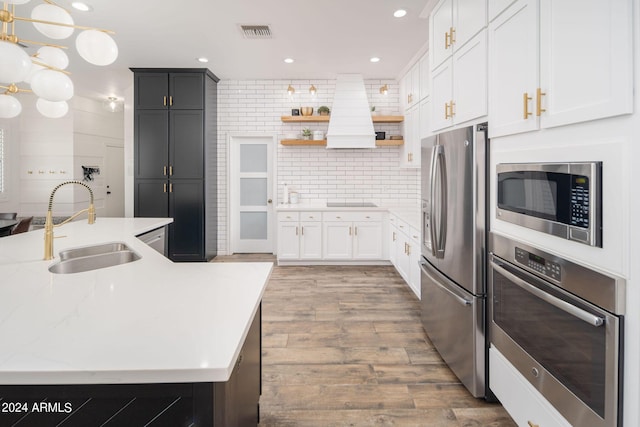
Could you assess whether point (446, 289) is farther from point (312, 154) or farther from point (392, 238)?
point (312, 154)

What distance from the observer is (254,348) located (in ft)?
5.52

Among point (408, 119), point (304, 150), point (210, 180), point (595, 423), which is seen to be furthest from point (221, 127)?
point (595, 423)

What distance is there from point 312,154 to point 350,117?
0.88 m

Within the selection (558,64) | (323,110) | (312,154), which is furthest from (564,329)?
(312,154)

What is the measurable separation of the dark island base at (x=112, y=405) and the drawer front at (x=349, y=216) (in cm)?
438

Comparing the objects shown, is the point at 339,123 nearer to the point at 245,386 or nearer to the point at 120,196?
the point at 245,386

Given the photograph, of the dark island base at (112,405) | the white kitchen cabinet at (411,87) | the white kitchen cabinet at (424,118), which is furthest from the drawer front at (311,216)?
the dark island base at (112,405)

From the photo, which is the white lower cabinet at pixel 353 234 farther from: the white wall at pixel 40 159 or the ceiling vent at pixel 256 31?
the white wall at pixel 40 159

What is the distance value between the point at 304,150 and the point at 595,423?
16.9ft

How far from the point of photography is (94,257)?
2.33 meters

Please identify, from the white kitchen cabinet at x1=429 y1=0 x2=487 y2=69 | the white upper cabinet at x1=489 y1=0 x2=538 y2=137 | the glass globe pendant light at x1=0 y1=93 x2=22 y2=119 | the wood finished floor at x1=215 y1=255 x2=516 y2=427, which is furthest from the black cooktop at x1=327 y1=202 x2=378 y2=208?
the glass globe pendant light at x1=0 y1=93 x2=22 y2=119

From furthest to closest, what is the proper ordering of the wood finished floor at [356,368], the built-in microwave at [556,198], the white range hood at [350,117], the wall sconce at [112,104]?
the wall sconce at [112,104] → the white range hood at [350,117] → the wood finished floor at [356,368] → the built-in microwave at [556,198]

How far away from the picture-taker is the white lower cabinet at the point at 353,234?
5367 millimetres

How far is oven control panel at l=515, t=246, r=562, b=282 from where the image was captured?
57.9 inches
